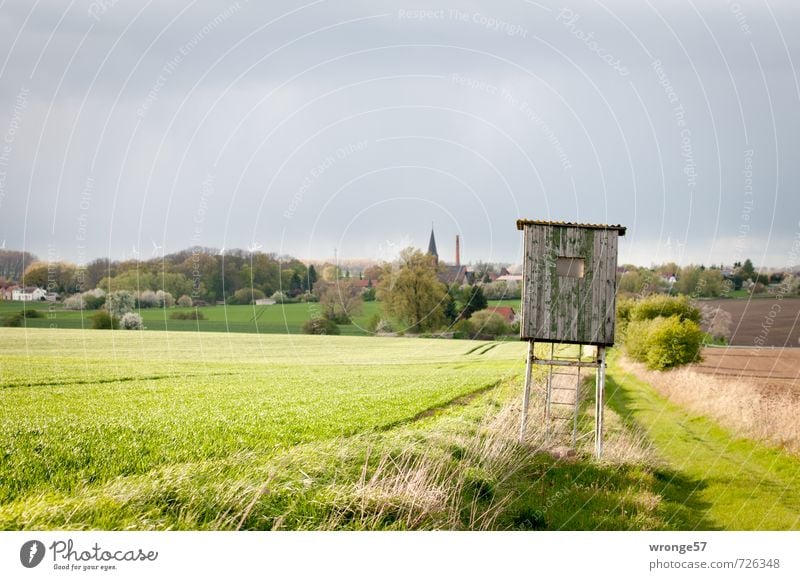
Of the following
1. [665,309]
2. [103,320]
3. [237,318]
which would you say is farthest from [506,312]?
[103,320]

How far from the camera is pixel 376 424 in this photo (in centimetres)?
1652

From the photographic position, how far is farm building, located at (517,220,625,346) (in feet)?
47.9

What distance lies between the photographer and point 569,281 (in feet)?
48.1

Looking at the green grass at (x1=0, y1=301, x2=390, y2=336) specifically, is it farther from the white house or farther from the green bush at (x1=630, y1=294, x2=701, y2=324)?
the green bush at (x1=630, y1=294, x2=701, y2=324)

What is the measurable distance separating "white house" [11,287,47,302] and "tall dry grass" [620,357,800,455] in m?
19.3

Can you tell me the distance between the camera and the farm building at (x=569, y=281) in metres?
14.6

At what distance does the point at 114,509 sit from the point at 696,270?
97.9 ft

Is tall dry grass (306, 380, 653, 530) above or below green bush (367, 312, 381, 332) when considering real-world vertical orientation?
below

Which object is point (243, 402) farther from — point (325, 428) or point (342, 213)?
point (342, 213)

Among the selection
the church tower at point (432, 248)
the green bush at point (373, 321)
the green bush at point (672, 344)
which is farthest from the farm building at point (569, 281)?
the green bush at point (373, 321)

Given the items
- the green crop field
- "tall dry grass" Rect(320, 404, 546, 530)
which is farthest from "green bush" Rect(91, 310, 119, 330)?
"tall dry grass" Rect(320, 404, 546, 530)

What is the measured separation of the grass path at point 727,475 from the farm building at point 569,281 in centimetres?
325

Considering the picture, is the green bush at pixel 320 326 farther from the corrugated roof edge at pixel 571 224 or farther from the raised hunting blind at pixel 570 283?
the corrugated roof edge at pixel 571 224
